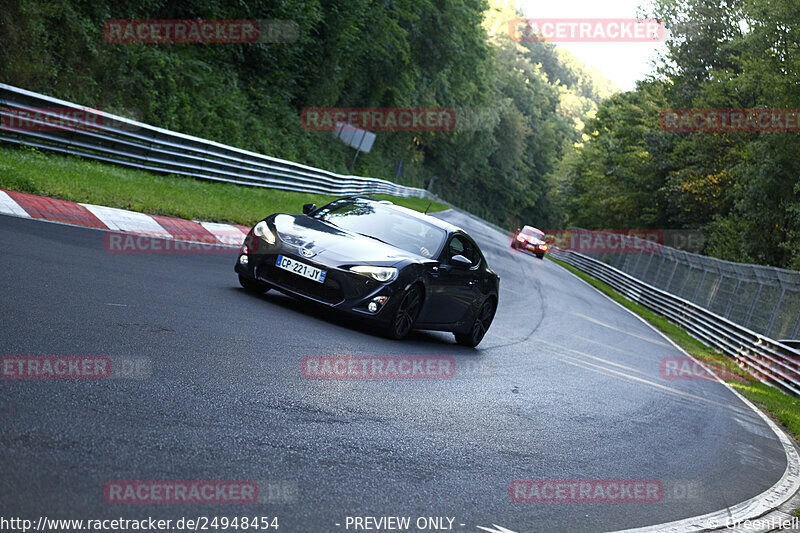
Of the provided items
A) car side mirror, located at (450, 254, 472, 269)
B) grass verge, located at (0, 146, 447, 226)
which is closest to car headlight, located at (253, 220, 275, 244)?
car side mirror, located at (450, 254, 472, 269)

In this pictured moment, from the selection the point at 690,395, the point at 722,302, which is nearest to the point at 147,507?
the point at 690,395

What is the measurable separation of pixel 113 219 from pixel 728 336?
15.9 meters

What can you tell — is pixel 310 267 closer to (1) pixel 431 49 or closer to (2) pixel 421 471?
(2) pixel 421 471

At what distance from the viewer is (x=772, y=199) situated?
37406mm

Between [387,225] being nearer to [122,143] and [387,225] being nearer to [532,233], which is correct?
[122,143]

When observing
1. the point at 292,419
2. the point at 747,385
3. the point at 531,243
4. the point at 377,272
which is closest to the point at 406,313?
the point at 377,272

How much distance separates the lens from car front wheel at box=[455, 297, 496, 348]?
447 inches

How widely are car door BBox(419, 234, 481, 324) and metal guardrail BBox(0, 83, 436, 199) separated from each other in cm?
742

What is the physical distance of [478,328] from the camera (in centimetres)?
1150

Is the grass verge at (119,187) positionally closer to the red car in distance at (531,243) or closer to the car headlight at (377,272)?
the car headlight at (377,272)

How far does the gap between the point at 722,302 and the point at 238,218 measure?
15.2 metres

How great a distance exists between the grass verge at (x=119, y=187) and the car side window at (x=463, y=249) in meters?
5.55

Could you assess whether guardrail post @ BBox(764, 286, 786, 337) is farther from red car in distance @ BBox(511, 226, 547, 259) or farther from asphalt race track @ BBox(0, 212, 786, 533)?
red car in distance @ BBox(511, 226, 547, 259)

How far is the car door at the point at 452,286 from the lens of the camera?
407 inches
